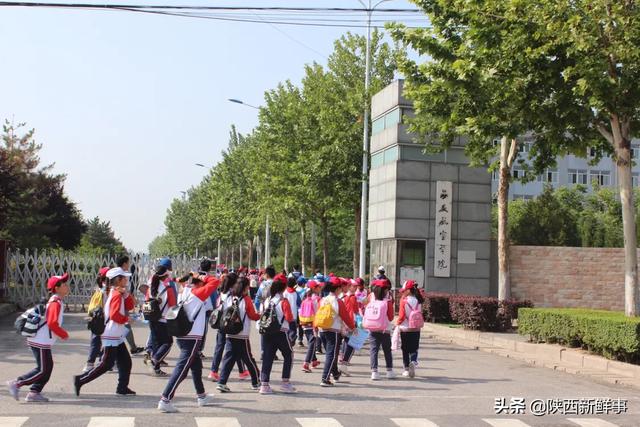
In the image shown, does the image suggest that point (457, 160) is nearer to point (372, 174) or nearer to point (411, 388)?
point (372, 174)

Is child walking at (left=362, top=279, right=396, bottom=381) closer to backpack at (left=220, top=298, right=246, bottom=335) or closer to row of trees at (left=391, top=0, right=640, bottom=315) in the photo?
backpack at (left=220, top=298, right=246, bottom=335)

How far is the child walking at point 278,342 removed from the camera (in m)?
12.1

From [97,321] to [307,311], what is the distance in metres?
5.32

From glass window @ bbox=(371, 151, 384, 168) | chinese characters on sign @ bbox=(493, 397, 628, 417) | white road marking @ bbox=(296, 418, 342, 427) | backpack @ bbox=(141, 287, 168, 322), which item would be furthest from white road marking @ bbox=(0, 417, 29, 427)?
glass window @ bbox=(371, 151, 384, 168)

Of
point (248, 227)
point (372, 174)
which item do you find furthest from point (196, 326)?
point (248, 227)

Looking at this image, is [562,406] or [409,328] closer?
[562,406]

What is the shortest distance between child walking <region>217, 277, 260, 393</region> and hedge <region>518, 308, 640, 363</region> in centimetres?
732

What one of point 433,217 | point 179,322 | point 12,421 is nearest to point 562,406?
point 179,322

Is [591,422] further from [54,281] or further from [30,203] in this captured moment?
[30,203]

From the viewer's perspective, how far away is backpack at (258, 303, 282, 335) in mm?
12203

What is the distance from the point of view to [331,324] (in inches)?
526

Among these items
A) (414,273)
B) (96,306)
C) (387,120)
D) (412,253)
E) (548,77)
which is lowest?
(96,306)

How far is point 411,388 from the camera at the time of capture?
13328mm

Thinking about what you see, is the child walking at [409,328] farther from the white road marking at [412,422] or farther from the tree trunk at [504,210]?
the tree trunk at [504,210]
